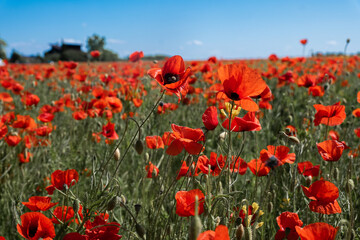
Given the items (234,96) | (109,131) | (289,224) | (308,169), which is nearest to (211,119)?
(234,96)

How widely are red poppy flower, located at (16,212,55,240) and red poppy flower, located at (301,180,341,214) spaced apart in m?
0.98

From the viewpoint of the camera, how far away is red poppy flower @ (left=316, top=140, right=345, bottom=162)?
1355mm

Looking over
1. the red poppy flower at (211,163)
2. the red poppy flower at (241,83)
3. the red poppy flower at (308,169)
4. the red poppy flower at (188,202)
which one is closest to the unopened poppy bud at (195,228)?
the red poppy flower at (188,202)

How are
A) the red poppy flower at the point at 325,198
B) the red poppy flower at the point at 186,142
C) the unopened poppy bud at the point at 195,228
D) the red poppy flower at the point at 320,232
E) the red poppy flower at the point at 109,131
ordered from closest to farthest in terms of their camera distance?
the unopened poppy bud at the point at 195,228 < the red poppy flower at the point at 320,232 < the red poppy flower at the point at 186,142 < the red poppy flower at the point at 325,198 < the red poppy flower at the point at 109,131

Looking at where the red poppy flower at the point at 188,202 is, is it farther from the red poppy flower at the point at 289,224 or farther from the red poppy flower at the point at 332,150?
the red poppy flower at the point at 332,150

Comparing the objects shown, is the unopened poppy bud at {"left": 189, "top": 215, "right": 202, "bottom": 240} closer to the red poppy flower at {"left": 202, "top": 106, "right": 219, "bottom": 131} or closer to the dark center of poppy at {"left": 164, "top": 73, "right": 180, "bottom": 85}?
the red poppy flower at {"left": 202, "top": 106, "right": 219, "bottom": 131}

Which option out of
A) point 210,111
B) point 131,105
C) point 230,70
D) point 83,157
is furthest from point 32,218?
point 131,105

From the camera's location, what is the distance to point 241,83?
3.72 feet

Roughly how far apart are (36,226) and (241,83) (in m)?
0.90

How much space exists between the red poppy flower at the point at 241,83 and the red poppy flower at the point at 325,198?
43cm

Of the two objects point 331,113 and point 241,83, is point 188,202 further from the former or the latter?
point 331,113

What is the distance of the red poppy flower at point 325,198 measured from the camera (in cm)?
120

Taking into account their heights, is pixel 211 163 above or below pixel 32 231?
above

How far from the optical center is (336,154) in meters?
1.36
